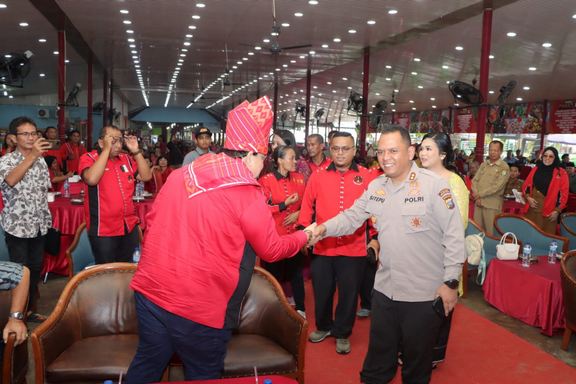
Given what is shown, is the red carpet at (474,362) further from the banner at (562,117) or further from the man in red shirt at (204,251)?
the banner at (562,117)

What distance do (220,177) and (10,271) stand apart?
1163mm

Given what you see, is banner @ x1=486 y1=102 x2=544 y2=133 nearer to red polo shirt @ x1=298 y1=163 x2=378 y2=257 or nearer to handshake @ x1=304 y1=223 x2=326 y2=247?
red polo shirt @ x1=298 y1=163 x2=378 y2=257

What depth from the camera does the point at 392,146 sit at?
2615mm

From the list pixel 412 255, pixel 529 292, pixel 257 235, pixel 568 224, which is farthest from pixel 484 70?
pixel 257 235

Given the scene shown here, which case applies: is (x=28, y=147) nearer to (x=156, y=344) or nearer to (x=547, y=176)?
(x=156, y=344)

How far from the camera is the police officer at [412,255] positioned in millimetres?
2525

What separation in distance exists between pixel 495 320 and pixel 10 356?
13.0 feet

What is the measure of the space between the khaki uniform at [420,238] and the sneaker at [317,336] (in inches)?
54.9

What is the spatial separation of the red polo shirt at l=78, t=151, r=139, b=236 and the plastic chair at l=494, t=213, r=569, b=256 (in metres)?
4.02

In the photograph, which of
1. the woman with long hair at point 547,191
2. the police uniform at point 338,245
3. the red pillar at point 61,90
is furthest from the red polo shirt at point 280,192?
the red pillar at point 61,90

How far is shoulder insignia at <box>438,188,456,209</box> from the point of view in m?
2.53

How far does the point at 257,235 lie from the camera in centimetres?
192

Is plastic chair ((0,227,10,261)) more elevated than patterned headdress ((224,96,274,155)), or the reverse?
patterned headdress ((224,96,274,155))

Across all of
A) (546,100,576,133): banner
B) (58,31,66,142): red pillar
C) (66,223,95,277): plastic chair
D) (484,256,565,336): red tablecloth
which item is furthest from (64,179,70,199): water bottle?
(546,100,576,133): banner
